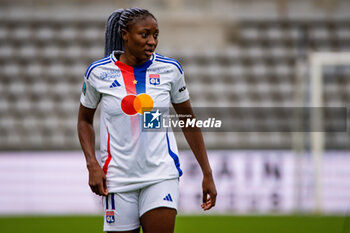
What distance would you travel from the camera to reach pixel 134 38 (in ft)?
9.42

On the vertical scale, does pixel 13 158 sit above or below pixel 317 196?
above

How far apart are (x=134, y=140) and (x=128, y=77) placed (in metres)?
0.31

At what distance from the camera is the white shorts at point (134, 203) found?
2.81 metres

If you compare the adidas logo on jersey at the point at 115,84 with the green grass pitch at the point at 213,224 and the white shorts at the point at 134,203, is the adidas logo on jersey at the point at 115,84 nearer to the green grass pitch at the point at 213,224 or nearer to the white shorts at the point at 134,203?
the white shorts at the point at 134,203

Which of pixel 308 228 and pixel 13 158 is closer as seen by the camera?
pixel 308 228

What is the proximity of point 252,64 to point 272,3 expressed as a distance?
144cm

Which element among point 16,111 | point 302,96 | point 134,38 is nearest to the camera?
point 134,38

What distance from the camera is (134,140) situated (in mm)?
2852

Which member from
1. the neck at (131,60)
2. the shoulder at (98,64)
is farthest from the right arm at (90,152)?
the neck at (131,60)

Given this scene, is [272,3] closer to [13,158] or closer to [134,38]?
[13,158]

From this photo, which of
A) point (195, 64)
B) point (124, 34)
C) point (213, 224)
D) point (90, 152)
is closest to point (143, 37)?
point (124, 34)

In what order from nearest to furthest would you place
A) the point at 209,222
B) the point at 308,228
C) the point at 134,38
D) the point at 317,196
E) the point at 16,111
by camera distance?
1. the point at 134,38
2. the point at 308,228
3. the point at 209,222
4. the point at 317,196
5. the point at 16,111

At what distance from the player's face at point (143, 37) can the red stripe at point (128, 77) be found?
0.09 metres

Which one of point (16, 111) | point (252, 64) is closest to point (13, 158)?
point (16, 111)
